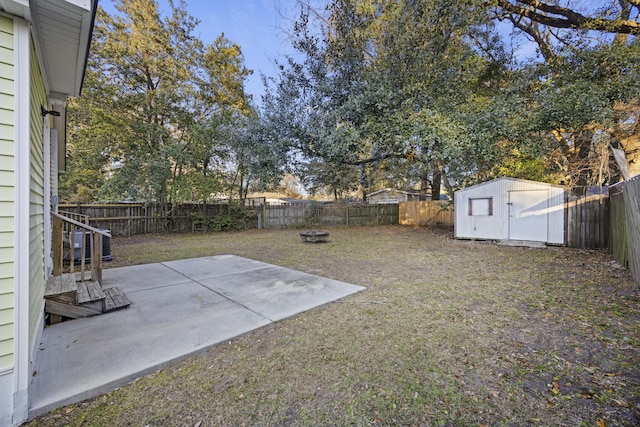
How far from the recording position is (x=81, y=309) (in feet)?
10.0

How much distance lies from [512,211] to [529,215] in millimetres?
428

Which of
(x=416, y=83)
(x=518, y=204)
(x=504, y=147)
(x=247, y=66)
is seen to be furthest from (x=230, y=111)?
(x=518, y=204)

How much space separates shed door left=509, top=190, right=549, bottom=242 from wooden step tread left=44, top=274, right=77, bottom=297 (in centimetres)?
1010

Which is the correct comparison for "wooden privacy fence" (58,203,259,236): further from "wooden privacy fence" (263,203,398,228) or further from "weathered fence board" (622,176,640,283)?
"weathered fence board" (622,176,640,283)

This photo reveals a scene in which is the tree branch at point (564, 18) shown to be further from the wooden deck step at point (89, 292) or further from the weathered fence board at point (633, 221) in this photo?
the wooden deck step at point (89, 292)

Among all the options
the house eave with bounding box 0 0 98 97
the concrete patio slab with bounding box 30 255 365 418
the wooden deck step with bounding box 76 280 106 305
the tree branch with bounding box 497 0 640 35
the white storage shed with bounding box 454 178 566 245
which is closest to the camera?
the house eave with bounding box 0 0 98 97

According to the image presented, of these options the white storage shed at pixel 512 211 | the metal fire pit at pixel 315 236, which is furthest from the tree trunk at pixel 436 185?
the metal fire pit at pixel 315 236

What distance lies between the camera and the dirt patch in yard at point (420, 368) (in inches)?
68.2

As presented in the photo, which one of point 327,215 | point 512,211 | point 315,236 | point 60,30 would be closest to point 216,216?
point 327,215

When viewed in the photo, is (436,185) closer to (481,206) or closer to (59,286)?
(481,206)

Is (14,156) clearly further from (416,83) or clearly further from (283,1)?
(283,1)

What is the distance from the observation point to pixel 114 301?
11.1 ft

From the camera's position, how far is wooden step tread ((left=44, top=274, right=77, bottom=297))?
9.65 feet

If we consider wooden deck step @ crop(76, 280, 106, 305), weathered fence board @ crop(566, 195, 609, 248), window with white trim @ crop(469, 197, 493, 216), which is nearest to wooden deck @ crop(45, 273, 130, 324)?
wooden deck step @ crop(76, 280, 106, 305)
